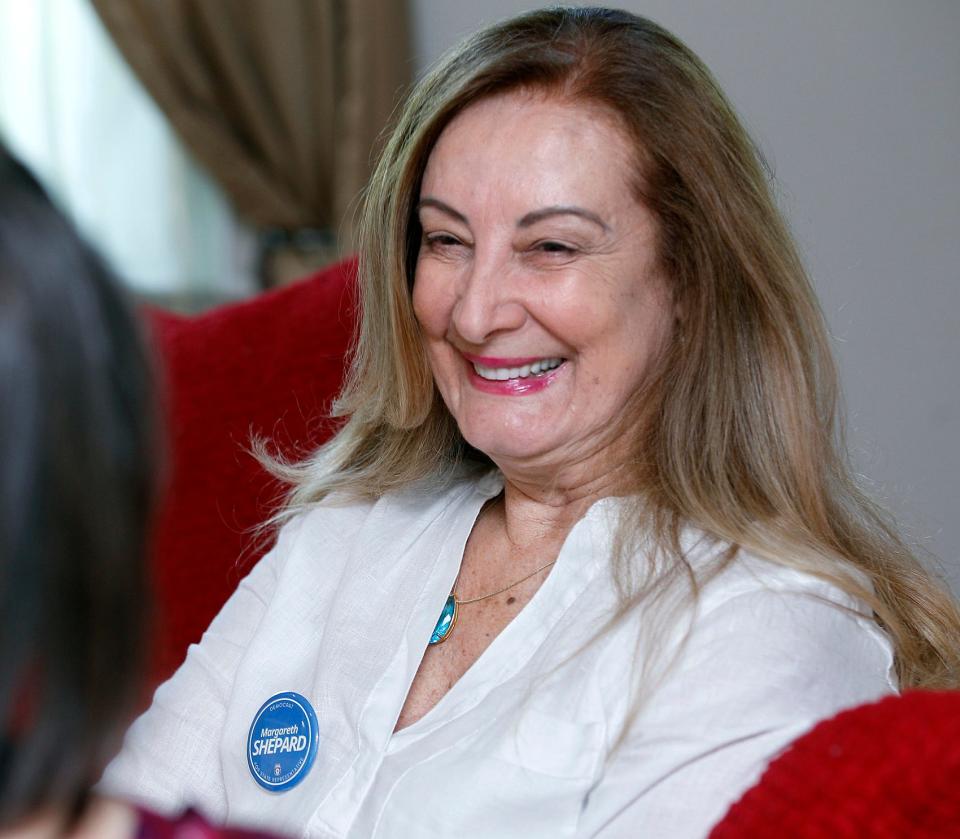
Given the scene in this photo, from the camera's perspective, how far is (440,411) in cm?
173

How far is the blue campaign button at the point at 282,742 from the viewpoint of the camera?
144cm

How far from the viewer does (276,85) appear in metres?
3.65

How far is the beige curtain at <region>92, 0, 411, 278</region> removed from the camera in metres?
3.55

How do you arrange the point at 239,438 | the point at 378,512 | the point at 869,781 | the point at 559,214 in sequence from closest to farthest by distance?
the point at 869,781 < the point at 559,214 < the point at 378,512 < the point at 239,438

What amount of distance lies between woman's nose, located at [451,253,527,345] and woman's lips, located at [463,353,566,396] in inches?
1.9

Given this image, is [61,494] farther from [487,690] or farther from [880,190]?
[880,190]

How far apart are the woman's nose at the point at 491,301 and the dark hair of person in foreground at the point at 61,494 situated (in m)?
0.85

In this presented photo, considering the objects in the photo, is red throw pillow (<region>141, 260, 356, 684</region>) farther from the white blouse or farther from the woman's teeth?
the woman's teeth

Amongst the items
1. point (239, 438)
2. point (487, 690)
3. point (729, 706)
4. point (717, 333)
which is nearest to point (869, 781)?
point (729, 706)

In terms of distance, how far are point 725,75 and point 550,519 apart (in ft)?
4.66

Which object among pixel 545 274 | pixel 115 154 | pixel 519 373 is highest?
pixel 545 274

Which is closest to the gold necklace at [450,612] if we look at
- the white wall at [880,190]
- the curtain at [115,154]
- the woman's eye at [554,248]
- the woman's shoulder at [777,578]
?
the woman's shoulder at [777,578]

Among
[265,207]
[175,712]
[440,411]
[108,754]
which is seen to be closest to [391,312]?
[440,411]

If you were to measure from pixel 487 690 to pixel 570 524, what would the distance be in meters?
0.25
